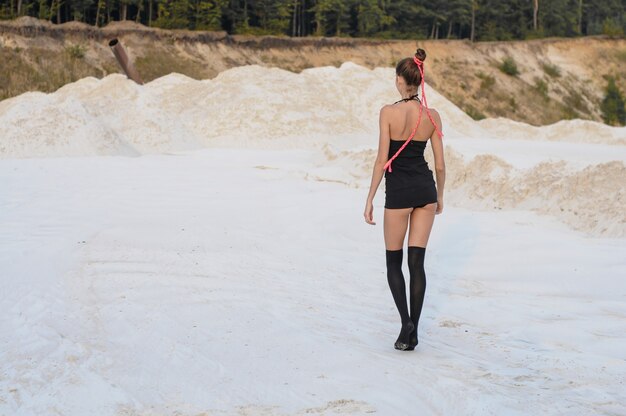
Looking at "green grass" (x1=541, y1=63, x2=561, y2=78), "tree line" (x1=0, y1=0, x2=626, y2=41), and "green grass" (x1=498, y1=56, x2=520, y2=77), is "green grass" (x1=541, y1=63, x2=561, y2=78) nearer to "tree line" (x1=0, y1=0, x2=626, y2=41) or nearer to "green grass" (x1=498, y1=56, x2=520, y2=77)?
"green grass" (x1=498, y1=56, x2=520, y2=77)

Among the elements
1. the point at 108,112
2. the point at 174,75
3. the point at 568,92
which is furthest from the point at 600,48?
the point at 108,112

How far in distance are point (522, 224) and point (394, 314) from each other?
522 centimetres

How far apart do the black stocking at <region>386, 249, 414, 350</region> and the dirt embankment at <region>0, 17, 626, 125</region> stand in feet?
87.8

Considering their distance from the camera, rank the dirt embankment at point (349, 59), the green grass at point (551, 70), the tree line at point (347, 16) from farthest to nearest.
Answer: the green grass at point (551, 70)
the tree line at point (347, 16)
the dirt embankment at point (349, 59)

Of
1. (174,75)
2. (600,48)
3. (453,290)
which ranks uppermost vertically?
(600,48)

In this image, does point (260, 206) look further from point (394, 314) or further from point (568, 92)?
point (568, 92)

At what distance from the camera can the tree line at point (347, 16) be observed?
48.5 meters

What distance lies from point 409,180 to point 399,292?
0.70m

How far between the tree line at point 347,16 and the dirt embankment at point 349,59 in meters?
3.06

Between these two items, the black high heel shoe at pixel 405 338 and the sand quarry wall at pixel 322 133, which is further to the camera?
the sand quarry wall at pixel 322 133

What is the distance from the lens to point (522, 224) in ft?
33.9

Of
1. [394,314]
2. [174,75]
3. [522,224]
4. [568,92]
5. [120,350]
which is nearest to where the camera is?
[120,350]

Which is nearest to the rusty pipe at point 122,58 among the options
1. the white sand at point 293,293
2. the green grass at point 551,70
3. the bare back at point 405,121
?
the white sand at point 293,293

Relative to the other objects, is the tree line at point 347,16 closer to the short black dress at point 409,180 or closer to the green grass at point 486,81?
the green grass at point 486,81
